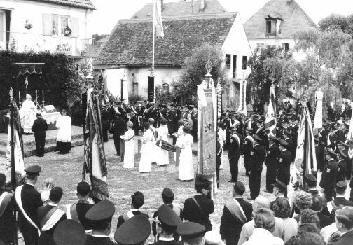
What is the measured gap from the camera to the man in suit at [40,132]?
62.8 feet

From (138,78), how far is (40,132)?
2171cm

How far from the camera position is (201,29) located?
4084cm

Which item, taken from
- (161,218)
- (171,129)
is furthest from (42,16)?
(161,218)

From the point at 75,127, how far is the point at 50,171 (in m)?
8.33

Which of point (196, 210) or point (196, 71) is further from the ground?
point (196, 71)

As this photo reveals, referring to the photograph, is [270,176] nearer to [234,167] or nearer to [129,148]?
[234,167]

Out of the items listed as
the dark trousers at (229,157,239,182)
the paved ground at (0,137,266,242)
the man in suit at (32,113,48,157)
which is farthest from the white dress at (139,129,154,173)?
the man in suit at (32,113,48,157)

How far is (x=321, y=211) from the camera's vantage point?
8.12 meters

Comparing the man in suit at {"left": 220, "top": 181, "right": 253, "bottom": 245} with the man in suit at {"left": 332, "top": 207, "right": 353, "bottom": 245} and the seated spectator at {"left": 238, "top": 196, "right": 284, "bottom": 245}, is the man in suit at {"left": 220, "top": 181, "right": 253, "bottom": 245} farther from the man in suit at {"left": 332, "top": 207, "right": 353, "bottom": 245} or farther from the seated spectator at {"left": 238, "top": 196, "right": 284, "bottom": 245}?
the man in suit at {"left": 332, "top": 207, "right": 353, "bottom": 245}

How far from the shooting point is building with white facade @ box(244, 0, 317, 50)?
53.8 meters

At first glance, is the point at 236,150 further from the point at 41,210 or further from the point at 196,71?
the point at 196,71

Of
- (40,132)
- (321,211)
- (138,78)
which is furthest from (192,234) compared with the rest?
(138,78)

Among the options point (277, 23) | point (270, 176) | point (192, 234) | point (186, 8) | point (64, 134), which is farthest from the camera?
point (186, 8)

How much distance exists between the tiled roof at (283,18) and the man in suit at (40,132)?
3827 cm
